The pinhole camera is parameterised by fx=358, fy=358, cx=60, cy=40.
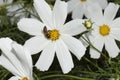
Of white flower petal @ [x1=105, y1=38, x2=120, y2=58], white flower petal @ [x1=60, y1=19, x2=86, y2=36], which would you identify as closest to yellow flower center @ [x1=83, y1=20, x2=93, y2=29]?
white flower petal @ [x1=60, y1=19, x2=86, y2=36]

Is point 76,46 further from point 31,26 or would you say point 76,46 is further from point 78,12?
point 78,12

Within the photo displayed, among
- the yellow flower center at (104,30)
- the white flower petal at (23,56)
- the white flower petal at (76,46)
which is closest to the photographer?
the white flower petal at (23,56)

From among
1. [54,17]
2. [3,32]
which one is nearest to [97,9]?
[54,17]

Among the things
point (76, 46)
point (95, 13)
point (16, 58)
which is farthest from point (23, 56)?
point (95, 13)

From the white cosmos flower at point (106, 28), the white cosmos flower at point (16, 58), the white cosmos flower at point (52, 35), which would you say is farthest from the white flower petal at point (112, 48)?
the white cosmos flower at point (16, 58)

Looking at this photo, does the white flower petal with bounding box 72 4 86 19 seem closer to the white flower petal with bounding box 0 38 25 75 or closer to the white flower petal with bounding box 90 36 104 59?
→ the white flower petal with bounding box 90 36 104 59

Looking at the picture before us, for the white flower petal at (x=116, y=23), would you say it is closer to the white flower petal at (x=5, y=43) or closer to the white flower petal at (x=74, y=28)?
the white flower petal at (x=74, y=28)

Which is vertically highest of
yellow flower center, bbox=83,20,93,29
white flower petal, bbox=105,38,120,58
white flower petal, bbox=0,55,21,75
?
yellow flower center, bbox=83,20,93,29
